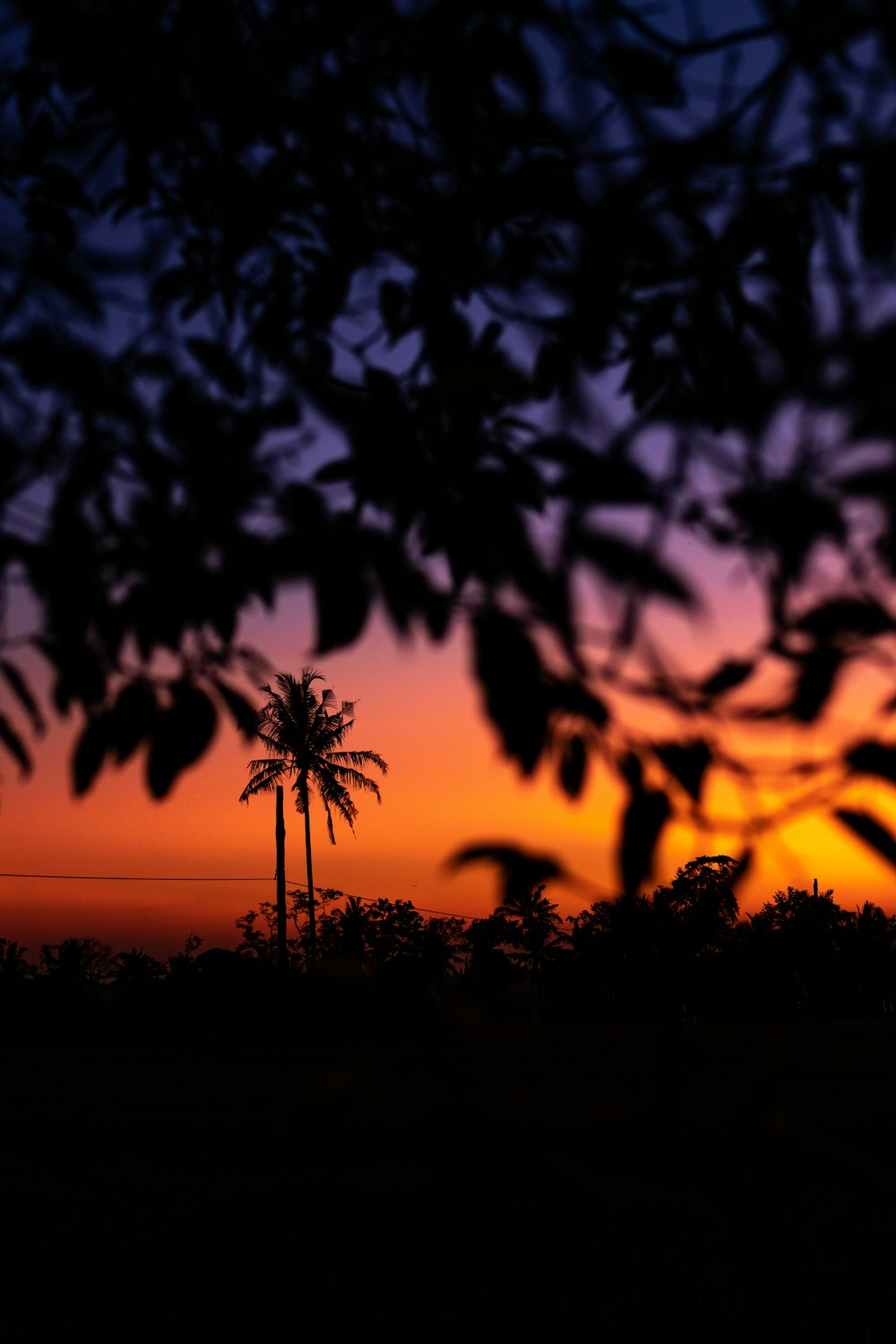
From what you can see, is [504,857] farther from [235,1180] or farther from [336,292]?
[235,1180]

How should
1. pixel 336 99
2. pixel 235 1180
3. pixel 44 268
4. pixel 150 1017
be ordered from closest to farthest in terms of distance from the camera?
pixel 44 268
pixel 336 99
pixel 235 1180
pixel 150 1017

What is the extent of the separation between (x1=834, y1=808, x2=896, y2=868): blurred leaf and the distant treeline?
0.46 feet

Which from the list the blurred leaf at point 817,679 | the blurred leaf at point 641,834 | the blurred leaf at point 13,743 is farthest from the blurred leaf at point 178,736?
the blurred leaf at point 817,679

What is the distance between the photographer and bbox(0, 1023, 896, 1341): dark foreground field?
103cm

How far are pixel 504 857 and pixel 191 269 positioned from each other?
1.33 m

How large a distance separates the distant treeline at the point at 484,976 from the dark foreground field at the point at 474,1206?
10 cm

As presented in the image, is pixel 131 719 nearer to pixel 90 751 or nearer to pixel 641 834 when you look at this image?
pixel 90 751

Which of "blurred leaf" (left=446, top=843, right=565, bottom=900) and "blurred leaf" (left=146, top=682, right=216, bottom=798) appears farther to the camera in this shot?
"blurred leaf" (left=146, top=682, right=216, bottom=798)

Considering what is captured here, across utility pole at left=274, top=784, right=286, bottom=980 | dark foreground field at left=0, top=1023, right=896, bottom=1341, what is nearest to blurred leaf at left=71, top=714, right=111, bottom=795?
dark foreground field at left=0, top=1023, right=896, bottom=1341

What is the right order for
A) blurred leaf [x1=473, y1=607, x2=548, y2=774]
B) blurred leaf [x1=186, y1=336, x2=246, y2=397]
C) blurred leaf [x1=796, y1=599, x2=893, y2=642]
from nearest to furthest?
1. blurred leaf [x1=473, y1=607, x2=548, y2=774]
2. blurred leaf [x1=796, y1=599, x2=893, y2=642]
3. blurred leaf [x1=186, y1=336, x2=246, y2=397]

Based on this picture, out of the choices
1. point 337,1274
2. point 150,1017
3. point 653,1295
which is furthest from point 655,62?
point 150,1017

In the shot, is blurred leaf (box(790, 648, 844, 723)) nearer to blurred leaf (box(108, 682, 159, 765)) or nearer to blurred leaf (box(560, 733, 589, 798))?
blurred leaf (box(560, 733, 589, 798))

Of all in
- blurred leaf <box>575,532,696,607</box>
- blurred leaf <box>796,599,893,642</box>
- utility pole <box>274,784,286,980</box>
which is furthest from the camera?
utility pole <box>274,784,286,980</box>

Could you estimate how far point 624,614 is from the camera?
1.10m
